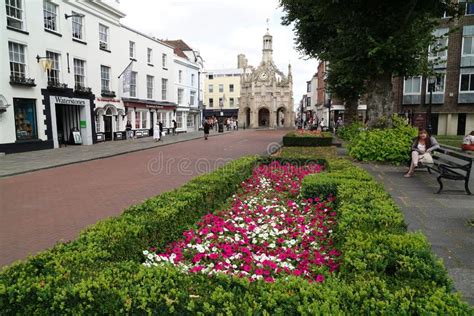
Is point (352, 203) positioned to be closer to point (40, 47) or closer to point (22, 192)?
point (22, 192)

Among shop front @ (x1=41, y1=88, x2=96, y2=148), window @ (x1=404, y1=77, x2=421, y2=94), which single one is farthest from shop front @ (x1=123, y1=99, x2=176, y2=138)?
window @ (x1=404, y1=77, x2=421, y2=94)

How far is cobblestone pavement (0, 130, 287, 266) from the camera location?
5781mm

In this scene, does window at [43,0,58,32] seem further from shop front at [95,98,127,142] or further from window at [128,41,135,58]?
window at [128,41,135,58]

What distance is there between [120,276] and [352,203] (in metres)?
3.59

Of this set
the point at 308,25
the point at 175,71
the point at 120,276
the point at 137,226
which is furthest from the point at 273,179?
the point at 175,71

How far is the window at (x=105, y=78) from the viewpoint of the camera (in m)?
26.1

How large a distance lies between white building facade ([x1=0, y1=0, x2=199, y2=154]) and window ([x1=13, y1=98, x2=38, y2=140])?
0.18ft

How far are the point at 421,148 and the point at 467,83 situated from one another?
1202 inches

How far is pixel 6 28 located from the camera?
17.6 m

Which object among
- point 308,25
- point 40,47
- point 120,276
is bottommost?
point 120,276

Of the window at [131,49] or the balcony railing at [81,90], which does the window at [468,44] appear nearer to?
the window at [131,49]

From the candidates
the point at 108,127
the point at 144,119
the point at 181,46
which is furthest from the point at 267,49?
the point at 108,127

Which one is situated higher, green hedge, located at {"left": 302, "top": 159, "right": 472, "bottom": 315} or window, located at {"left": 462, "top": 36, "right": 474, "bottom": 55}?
window, located at {"left": 462, "top": 36, "right": 474, "bottom": 55}

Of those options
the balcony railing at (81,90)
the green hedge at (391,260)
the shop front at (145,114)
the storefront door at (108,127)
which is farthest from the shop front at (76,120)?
the green hedge at (391,260)
